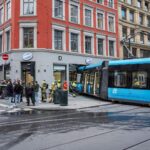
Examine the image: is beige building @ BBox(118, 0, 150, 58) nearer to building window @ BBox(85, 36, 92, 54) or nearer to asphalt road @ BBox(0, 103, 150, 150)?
building window @ BBox(85, 36, 92, 54)

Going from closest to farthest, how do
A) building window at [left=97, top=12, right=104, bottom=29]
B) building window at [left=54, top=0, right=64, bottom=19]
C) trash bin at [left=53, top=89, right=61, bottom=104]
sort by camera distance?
trash bin at [left=53, top=89, right=61, bottom=104] < building window at [left=54, top=0, right=64, bottom=19] < building window at [left=97, top=12, right=104, bottom=29]

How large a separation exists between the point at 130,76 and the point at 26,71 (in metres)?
16.9

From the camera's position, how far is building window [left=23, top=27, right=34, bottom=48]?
37875 mm

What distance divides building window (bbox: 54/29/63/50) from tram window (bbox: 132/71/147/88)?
17200 mm

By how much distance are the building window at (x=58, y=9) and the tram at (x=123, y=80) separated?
12.2 m

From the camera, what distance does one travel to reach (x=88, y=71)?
3216 centimetres

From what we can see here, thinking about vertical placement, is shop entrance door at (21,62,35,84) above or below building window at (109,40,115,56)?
below

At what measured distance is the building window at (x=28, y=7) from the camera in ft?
125

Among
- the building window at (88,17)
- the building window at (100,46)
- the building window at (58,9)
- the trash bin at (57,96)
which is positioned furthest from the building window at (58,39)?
the trash bin at (57,96)

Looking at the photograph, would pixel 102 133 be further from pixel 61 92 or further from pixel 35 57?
pixel 35 57

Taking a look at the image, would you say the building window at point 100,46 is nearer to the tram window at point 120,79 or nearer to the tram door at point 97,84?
the tram door at point 97,84

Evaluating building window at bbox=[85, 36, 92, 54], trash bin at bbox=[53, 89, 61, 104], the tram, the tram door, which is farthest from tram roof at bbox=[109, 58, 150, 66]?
building window at bbox=[85, 36, 92, 54]

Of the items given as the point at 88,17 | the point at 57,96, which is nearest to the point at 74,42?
the point at 88,17

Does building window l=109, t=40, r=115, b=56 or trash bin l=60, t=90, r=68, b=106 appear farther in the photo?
building window l=109, t=40, r=115, b=56
